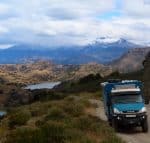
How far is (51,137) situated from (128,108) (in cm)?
910

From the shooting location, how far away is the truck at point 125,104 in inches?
1166

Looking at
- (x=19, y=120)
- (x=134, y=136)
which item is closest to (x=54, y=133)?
(x=134, y=136)

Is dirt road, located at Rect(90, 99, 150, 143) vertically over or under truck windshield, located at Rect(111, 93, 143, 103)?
under

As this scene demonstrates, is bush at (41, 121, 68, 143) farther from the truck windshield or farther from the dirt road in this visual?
the truck windshield

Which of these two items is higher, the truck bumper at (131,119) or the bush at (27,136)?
the bush at (27,136)

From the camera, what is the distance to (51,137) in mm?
21578

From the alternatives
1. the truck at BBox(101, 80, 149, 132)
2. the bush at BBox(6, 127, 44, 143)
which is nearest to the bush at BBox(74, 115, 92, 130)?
the truck at BBox(101, 80, 149, 132)

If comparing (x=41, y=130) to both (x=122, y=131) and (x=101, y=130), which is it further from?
(x=122, y=131)

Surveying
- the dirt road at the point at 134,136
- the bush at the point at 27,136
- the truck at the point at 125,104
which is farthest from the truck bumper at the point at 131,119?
the bush at the point at 27,136

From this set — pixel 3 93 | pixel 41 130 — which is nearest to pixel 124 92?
pixel 41 130

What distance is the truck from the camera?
29625mm

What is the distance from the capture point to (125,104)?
1198 inches

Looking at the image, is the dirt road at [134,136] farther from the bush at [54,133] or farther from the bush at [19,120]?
the bush at [19,120]

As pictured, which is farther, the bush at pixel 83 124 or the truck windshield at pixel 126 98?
the truck windshield at pixel 126 98
